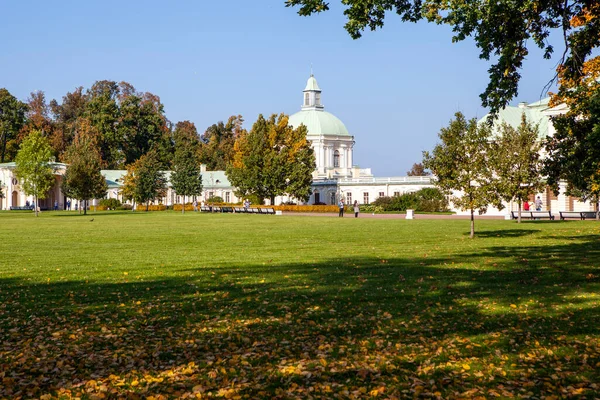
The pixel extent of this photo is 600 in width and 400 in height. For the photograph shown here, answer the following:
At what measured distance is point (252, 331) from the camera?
9.98 meters

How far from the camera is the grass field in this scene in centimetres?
739

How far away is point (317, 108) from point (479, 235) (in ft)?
289

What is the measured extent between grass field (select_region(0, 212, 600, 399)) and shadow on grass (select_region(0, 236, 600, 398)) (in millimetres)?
29

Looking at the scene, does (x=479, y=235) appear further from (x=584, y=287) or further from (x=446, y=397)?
(x=446, y=397)

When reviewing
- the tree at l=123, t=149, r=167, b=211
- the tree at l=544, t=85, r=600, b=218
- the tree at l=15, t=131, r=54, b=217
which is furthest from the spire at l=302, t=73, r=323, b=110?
the tree at l=544, t=85, r=600, b=218

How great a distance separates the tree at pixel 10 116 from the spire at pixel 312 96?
1779 inches

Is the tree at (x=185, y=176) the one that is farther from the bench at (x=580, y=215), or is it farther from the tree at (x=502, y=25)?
the tree at (x=502, y=25)

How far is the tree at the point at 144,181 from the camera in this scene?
3735 inches

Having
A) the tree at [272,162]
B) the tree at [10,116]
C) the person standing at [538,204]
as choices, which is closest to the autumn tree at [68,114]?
the tree at [10,116]

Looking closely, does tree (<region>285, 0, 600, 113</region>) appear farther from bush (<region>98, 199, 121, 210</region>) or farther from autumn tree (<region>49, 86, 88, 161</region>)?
autumn tree (<region>49, 86, 88, 161</region>)

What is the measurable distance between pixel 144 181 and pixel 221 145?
29.3 metres

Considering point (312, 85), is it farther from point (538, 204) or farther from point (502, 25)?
point (502, 25)

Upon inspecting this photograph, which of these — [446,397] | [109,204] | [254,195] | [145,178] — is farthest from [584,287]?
[109,204]

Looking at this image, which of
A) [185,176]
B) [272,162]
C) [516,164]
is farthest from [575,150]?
[185,176]
